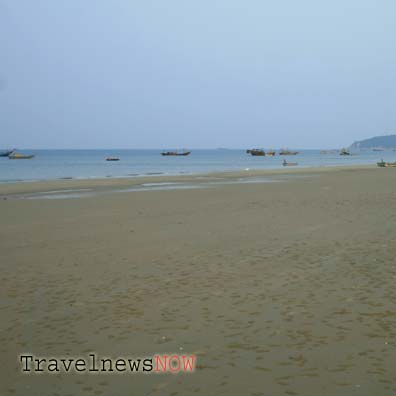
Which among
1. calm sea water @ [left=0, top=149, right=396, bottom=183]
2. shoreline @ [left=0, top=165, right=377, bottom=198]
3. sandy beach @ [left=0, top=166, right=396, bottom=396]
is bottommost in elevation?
sandy beach @ [left=0, top=166, right=396, bottom=396]

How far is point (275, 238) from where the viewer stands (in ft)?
38.9

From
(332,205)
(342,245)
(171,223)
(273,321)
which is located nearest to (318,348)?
(273,321)

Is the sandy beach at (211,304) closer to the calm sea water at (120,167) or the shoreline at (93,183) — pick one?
the shoreline at (93,183)

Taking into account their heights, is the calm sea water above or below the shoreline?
above

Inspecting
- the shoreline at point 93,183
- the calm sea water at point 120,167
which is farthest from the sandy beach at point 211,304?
the calm sea water at point 120,167

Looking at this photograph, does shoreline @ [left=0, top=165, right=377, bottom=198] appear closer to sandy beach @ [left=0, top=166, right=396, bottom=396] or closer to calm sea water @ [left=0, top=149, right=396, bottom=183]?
calm sea water @ [left=0, top=149, right=396, bottom=183]

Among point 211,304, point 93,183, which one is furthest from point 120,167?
point 211,304

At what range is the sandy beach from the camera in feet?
15.5

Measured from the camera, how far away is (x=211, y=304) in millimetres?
6930

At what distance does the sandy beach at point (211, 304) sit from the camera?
15.5ft

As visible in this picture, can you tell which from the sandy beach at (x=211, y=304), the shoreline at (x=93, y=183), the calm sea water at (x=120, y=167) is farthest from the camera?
the calm sea water at (x=120, y=167)

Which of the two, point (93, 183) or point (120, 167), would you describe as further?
point (120, 167)

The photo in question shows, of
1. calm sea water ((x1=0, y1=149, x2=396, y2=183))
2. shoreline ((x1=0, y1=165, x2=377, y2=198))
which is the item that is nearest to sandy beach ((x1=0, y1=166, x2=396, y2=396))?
shoreline ((x1=0, y1=165, x2=377, y2=198))

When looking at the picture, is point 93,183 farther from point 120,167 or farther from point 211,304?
point 120,167
